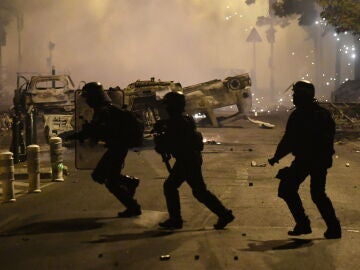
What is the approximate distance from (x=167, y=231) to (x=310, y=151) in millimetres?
1815

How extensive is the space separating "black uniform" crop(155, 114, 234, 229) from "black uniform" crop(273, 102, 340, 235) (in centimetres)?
87

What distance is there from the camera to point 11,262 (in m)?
5.43

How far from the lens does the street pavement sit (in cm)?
536

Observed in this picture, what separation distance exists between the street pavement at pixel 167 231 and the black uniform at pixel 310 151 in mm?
437

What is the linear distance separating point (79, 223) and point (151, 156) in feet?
28.4

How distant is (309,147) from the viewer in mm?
5887

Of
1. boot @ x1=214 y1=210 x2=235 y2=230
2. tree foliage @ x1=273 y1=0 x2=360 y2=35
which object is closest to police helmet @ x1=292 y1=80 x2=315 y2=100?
boot @ x1=214 y1=210 x2=235 y2=230

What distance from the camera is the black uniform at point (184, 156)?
20.9 ft

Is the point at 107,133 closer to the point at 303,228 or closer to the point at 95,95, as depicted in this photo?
the point at 95,95

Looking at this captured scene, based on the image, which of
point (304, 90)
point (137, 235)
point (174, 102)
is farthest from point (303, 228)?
point (174, 102)

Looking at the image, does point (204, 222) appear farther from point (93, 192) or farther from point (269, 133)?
point (269, 133)

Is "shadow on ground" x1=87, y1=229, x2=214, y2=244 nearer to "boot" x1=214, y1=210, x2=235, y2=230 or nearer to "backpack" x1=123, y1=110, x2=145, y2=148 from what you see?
"boot" x1=214, y1=210, x2=235, y2=230

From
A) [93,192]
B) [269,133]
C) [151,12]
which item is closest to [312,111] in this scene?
[93,192]

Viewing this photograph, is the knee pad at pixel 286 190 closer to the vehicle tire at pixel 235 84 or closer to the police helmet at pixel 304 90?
the police helmet at pixel 304 90
